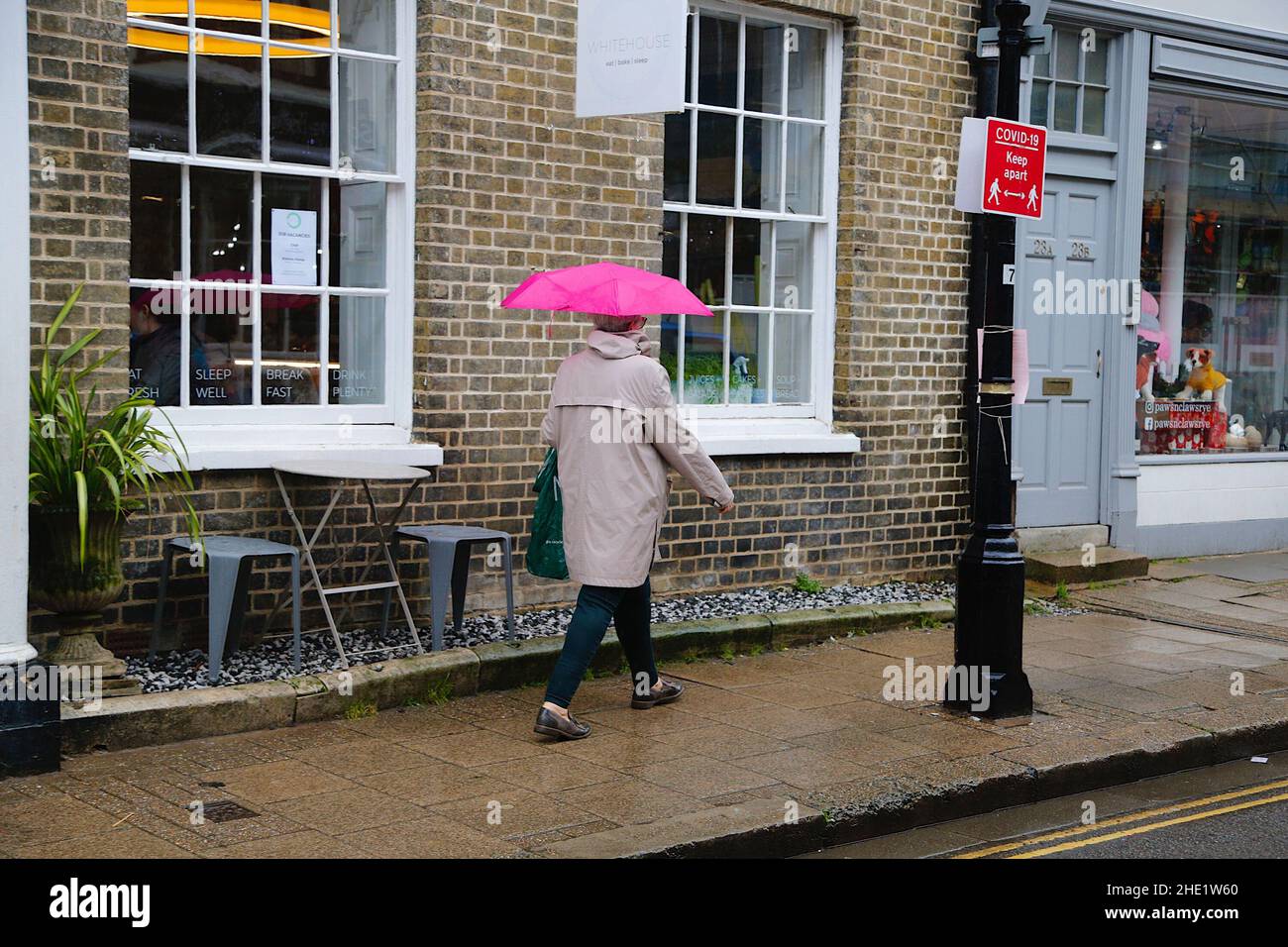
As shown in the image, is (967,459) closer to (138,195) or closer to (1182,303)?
(1182,303)

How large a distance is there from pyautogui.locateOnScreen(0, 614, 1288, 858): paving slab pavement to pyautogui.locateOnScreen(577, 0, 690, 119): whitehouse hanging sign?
3.00m

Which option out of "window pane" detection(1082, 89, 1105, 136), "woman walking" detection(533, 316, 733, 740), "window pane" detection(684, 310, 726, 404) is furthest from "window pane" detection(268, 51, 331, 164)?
"window pane" detection(1082, 89, 1105, 136)

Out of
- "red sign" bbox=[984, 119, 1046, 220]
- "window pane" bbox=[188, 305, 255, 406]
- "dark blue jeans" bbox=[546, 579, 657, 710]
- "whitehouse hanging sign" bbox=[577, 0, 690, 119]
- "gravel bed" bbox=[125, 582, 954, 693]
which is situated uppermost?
"whitehouse hanging sign" bbox=[577, 0, 690, 119]

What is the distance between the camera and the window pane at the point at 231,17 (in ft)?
25.1

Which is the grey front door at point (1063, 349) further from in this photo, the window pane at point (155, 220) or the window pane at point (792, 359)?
the window pane at point (155, 220)

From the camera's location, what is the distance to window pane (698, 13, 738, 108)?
9.57 metres

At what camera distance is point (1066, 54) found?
1146 centimetres

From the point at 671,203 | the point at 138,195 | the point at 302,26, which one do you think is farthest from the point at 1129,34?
the point at 138,195

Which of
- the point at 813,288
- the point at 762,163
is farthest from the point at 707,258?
the point at 813,288

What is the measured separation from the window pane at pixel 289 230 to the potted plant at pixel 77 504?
51.9 inches

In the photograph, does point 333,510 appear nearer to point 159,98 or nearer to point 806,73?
point 159,98

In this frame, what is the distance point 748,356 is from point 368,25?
3232mm

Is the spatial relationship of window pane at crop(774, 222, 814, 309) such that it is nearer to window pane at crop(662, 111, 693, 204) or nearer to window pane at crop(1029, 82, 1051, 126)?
window pane at crop(662, 111, 693, 204)

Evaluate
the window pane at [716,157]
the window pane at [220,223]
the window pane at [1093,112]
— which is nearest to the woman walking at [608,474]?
the window pane at [220,223]
